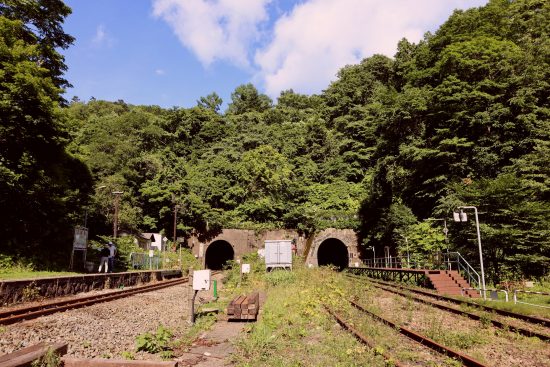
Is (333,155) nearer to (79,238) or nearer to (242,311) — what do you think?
(79,238)

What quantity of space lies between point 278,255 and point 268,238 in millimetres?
13338

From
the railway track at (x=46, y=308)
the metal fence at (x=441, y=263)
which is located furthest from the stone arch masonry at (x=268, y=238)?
the railway track at (x=46, y=308)

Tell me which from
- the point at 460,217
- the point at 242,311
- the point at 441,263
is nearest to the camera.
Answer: the point at 242,311

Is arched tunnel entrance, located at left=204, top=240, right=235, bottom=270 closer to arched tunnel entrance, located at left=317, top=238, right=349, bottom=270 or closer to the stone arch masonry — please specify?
the stone arch masonry

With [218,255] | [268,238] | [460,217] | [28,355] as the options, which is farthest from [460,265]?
[218,255]

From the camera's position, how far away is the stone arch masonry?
4334cm

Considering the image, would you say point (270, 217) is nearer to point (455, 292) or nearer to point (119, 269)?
point (119, 269)

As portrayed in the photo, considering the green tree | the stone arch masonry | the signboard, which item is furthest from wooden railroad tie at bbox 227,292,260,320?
the stone arch masonry

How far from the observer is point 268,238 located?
147ft

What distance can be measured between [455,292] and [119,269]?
24.6m

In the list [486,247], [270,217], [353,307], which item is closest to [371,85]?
[270,217]

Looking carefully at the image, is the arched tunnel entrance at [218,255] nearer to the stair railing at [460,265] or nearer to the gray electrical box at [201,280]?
the stair railing at [460,265]

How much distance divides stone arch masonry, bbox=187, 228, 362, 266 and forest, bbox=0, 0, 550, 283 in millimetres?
1004

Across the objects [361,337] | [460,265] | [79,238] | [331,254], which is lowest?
[361,337]
